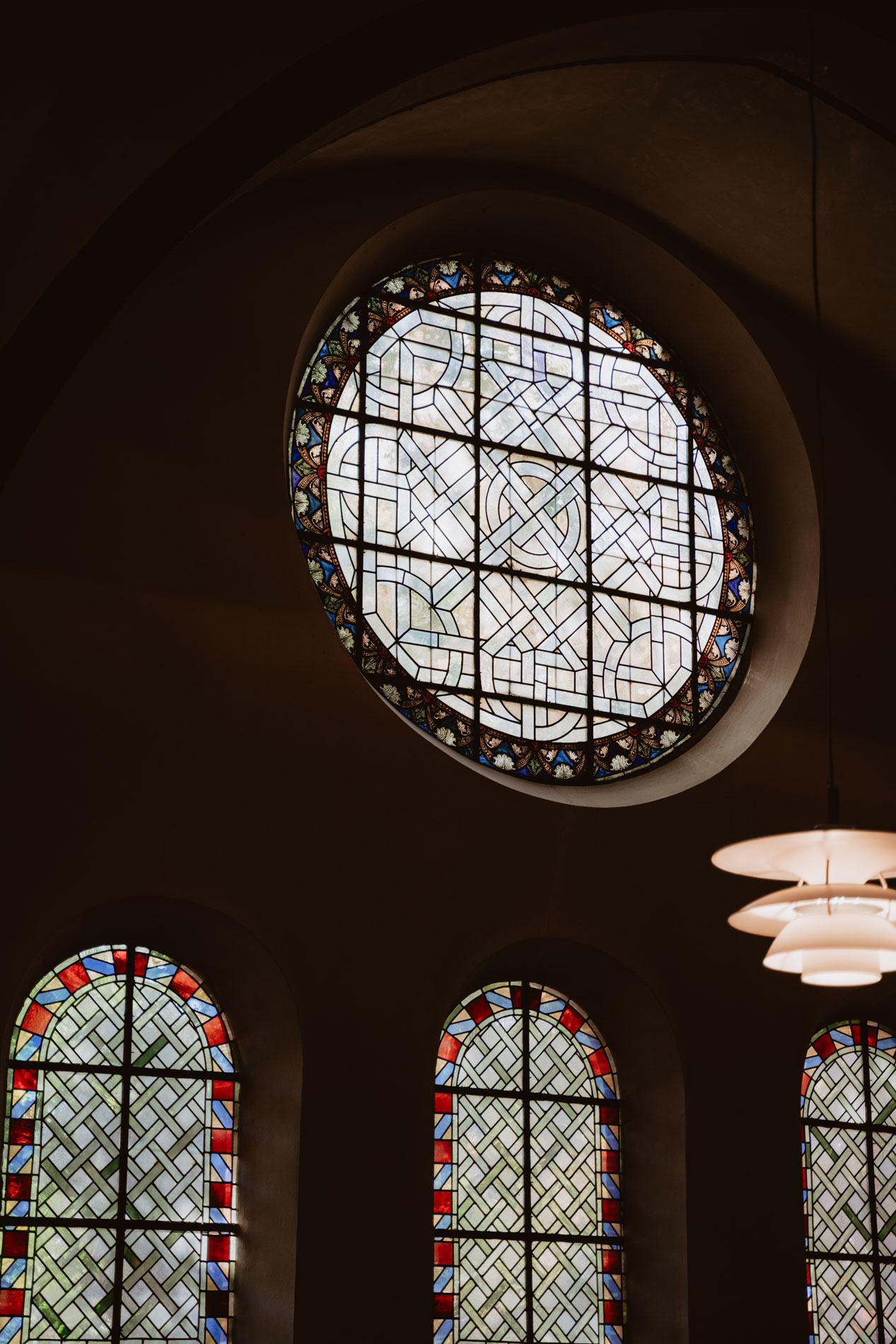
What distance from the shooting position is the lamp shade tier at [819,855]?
14.6 ft

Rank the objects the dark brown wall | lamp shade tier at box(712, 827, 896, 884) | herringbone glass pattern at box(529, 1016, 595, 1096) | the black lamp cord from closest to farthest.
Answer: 1. lamp shade tier at box(712, 827, 896, 884)
2. the dark brown wall
3. the black lamp cord
4. herringbone glass pattern at box(529, 1016, 595, 1096)

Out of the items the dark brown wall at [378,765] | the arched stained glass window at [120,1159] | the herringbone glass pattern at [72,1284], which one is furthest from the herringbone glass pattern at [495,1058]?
the herringbone glass pattern at [72,1284]

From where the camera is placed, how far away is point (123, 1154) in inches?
263

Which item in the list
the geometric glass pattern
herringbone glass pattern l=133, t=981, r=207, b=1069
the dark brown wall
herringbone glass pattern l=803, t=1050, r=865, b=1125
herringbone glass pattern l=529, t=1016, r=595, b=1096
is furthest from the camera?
herringbone glass pattern l=803, t=1050, r=865, b=1125

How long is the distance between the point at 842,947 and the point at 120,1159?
3.40 meters

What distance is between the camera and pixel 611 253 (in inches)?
349

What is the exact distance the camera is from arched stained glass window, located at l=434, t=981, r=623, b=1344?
23.6ft

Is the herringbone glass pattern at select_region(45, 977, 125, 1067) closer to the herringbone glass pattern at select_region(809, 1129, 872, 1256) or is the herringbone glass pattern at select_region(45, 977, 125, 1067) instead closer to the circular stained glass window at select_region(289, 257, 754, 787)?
the circular stained glass window at select_region(289, 257, 754, 787)

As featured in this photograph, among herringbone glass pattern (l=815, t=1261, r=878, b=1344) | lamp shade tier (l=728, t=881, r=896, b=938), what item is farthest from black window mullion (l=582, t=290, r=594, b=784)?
lamp shade tier (l=728, t=881, r=896, b=938)

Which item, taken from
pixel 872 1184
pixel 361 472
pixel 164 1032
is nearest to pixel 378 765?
pixel 164 1032

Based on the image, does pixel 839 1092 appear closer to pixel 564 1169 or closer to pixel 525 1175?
pixel 564 1169

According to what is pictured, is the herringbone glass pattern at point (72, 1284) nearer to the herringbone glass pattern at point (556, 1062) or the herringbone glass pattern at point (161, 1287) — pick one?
the herringbone glass pattern at point (161, 1287)

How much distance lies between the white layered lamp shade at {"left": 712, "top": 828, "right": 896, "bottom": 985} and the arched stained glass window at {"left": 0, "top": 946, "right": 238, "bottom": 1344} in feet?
10.2

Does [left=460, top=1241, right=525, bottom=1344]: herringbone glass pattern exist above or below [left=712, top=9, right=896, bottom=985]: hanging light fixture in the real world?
below
